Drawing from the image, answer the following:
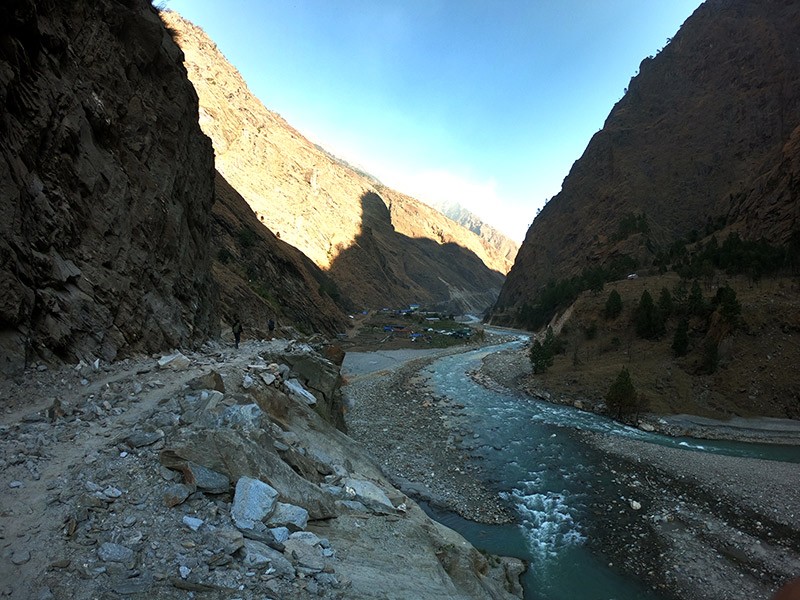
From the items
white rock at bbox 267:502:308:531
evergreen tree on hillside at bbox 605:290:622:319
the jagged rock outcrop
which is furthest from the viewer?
evergreen tree on hillside at bbox 605:290:622:319

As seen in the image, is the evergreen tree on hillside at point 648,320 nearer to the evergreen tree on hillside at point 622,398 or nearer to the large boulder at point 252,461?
the evergreen tree on hillside at point 622,398

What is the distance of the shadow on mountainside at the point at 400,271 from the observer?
3762 inches

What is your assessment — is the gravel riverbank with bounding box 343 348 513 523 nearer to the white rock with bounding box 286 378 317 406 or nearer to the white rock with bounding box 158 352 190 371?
the white rock with bounding box 286 378 317 406

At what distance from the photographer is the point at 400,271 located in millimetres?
130250

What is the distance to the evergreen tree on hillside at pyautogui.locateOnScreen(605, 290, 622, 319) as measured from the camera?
A: 136ft

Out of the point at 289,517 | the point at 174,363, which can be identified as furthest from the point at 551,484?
the point at 174,363

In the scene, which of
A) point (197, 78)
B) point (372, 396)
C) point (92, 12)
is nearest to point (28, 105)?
point (92, 12)

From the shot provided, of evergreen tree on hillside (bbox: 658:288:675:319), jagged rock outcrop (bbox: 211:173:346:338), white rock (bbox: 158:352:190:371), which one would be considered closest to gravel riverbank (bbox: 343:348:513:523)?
jagged rock outcrop (bbox: 211:173:346:338)

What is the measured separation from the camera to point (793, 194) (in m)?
45.8

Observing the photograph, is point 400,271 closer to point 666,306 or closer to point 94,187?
point 666,306

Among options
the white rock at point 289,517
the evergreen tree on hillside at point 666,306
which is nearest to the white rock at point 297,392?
the white rock at point 289,517

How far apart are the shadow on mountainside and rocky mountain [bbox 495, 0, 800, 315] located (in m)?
33.0

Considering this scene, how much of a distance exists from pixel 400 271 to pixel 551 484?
114 meters

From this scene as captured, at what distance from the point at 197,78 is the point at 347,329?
55719mm
